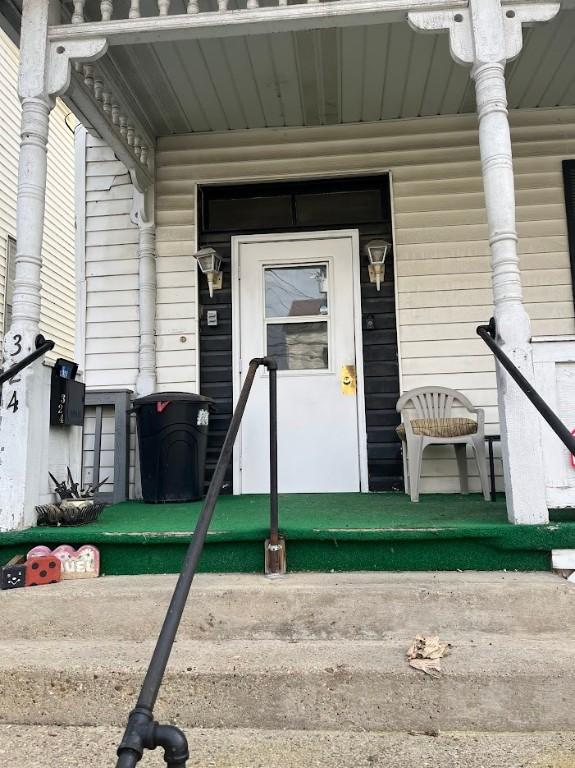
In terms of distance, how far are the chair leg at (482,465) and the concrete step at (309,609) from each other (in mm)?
1354

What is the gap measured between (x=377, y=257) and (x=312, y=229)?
567mm

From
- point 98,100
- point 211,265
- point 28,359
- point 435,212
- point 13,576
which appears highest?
point 98,100

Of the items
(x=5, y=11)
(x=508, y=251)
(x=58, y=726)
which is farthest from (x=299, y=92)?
(x=58, y=726)

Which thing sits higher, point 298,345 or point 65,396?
point 298,345

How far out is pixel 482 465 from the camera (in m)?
3.61

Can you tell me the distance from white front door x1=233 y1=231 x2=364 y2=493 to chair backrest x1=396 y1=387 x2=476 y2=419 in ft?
1.33

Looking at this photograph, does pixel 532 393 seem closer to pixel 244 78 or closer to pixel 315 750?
pixel 315 750

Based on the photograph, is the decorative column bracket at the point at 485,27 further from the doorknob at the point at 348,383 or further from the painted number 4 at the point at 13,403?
the painted number 4 at the point at 13,403

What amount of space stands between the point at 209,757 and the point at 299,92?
13.1 feet

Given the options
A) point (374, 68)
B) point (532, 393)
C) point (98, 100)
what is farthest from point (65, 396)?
point (374, 68)

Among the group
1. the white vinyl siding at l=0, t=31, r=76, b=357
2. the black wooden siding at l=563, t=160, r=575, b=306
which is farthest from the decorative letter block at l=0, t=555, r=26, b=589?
the white vinyl siding at l=0, t=31, r=76, b=357

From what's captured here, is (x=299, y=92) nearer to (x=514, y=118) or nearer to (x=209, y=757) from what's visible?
(x=514, y=118)

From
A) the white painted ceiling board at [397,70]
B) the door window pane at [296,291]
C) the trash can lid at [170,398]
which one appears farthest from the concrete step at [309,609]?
→ the white painted ceiling board at [397,70]

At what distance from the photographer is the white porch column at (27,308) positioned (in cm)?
266
